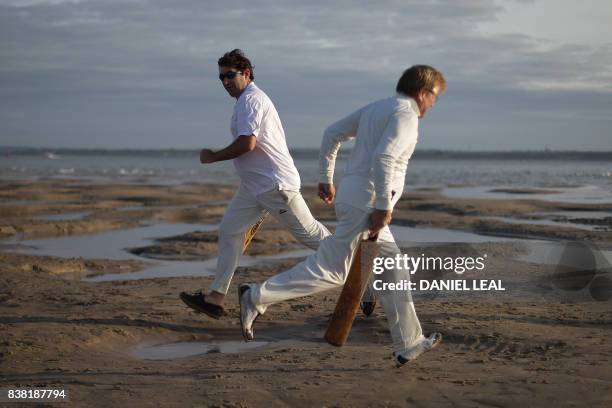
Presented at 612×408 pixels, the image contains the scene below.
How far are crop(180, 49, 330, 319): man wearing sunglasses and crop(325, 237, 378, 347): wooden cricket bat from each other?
118 cm

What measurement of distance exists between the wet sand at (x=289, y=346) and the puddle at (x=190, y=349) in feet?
0.28

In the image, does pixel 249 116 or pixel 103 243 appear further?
pixel 103 243

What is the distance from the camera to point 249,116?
620 cm

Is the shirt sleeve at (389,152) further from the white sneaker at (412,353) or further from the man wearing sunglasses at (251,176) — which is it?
the man wearing sunglasses at (251,176)

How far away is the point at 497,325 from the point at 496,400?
6.78 feet

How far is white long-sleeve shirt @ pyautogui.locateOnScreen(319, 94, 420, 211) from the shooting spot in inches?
193

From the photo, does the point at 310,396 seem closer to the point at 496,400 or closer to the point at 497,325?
the point at 496,400

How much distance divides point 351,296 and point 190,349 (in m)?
1.75

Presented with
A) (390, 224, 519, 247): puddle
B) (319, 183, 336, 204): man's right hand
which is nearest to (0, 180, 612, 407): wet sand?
(319, 183, 336, 204): man's right hand

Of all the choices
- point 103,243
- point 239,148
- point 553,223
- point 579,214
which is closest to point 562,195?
point 579,214

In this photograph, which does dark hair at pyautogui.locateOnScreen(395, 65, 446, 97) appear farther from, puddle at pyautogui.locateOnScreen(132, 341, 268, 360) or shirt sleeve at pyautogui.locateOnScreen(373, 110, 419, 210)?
puddle at pyautogui.locateOnScreen(132, 341, 268, 360)

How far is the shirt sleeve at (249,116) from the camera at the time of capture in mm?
6164

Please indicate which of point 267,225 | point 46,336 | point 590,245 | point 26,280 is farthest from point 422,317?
point 267,225

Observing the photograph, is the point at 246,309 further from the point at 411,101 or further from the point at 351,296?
the point at 411,101
